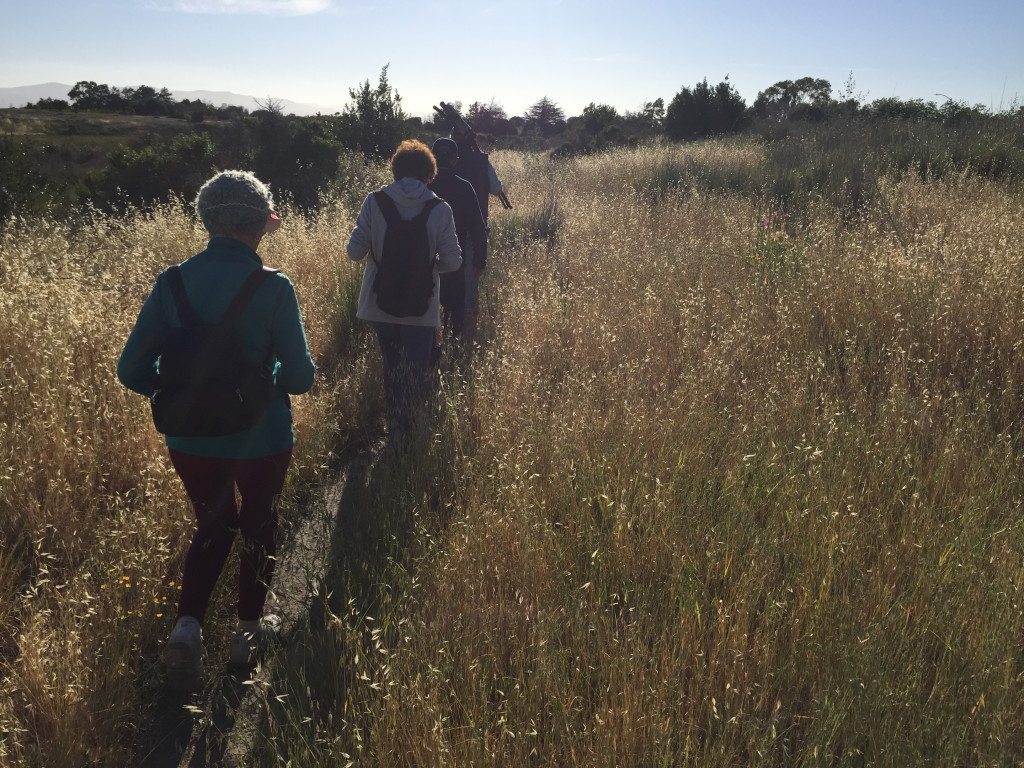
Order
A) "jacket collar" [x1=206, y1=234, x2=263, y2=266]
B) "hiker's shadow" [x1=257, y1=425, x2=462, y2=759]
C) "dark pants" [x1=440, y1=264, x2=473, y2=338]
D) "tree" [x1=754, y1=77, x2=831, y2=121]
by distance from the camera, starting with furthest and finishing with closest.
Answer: "tree" [x1=754, y1=77, x2=831, y2=121] < "dark pants" [x1=440, y1=264, x2=473, y2=338] < "jacket collar" [x1=206, y1=234, x2=263, y2=266] < "hiker's shadow" [x1=257, y1=425, x2=462, y2=759]

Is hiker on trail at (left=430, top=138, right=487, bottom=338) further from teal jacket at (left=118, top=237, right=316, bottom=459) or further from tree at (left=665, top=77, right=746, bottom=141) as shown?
tree at (left=665, top=77, right=746, bottom=141)

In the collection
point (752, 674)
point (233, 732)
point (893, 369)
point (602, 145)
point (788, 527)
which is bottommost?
point (233, 732)

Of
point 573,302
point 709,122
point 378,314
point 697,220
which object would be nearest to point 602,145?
point 709,122

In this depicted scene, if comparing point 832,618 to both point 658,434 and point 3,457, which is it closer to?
point 658,434

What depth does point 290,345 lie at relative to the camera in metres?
2.46

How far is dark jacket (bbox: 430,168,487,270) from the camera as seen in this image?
5.54 metres

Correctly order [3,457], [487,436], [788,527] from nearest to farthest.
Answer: [788,527]
[3,457]
[487,436]

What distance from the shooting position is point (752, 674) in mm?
2078

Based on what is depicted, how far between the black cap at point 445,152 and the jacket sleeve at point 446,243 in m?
1.38

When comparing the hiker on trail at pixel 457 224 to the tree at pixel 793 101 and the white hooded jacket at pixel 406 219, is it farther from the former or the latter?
the tree at pixel 793 101

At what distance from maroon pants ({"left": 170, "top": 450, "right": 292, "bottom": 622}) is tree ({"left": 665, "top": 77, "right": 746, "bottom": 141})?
2824cm

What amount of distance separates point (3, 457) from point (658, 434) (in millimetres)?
3371

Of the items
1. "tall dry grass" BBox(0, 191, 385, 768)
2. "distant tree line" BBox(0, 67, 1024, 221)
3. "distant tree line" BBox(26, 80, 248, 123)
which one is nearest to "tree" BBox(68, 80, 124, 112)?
"distant tree line" BBox(26, 80, 248, 123)

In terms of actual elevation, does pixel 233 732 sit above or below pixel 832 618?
below
